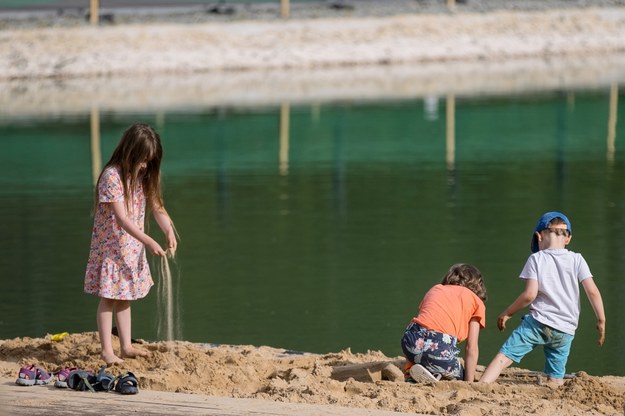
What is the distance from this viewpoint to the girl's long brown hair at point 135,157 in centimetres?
673

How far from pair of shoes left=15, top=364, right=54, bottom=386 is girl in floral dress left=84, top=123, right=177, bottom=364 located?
31.7 inches

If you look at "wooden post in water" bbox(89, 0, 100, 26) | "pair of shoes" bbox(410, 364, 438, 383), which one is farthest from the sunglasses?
"wooden post in water" bbox(89, 0, 100, 26)

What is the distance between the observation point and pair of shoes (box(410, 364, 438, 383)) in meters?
6.25

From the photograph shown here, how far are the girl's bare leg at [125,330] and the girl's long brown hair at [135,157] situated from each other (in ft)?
1.74

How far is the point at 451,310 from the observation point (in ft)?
21.1

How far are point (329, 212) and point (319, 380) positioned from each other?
6.47m

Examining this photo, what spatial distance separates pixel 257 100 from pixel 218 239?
10.9 m

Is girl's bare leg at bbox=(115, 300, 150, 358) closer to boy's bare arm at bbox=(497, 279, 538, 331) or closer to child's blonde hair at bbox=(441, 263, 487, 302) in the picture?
Result: child's blonde hair at bbox=(441, 263, 487, 302)

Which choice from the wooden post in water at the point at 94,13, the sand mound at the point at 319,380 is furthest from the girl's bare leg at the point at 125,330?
the wooden post in water at the point at 94,13

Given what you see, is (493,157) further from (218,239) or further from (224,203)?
(218,239)

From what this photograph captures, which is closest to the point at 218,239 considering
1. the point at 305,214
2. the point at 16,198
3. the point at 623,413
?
the point at 305,214

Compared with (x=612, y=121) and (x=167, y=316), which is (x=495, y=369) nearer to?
(x=167, y=316)

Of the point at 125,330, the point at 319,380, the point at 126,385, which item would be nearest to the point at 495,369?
the point at 319,380

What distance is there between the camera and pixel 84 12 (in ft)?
95.5
